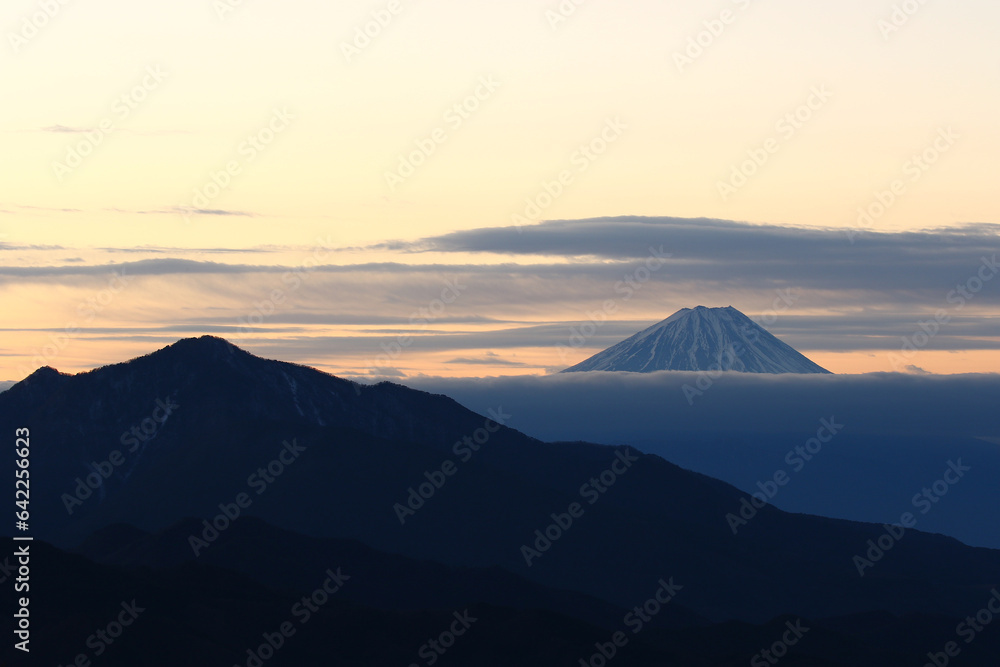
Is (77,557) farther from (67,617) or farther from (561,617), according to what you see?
(561,617)

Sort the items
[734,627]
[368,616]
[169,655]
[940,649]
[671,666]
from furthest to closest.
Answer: [940,649]
[734,627]
[368,616]
[671,666]
[169,655]

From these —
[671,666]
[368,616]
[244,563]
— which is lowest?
[244,563]

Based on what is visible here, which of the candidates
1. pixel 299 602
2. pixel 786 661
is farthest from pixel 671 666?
pixel 299 602

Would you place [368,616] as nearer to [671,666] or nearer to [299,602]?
[299,602]

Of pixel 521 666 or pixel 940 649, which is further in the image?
pixel 940 649

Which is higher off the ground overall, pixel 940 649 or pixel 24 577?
pixel 940 649

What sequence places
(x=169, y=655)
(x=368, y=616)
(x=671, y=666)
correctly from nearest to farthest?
(x=169, y=655) < (x=671, y=666) < (x=368, y=616)

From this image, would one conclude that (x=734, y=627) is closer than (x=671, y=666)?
No

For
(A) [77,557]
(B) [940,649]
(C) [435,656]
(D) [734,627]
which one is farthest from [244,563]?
(B) [940,649]

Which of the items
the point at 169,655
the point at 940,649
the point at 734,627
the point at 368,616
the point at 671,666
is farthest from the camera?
the point at 940,649
